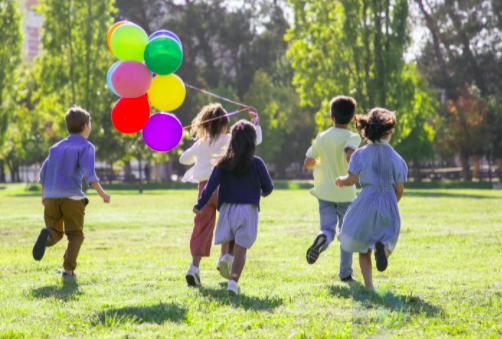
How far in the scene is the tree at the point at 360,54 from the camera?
2659 centimetres

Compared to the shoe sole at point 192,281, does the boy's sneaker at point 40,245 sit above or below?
above

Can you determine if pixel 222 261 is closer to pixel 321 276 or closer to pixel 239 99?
pixel 321 276

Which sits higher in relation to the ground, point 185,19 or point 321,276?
point 185,19

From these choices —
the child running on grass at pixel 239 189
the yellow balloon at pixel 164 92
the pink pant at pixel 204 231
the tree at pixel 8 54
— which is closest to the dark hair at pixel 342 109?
the child running on grass at pixel 239 189

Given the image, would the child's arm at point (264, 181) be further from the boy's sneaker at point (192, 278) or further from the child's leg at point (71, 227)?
the child's leg at point (71, 227)

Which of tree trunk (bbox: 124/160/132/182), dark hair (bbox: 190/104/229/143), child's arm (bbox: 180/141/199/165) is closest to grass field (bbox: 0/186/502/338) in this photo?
child's arm (bbox: 180/141/199/165)

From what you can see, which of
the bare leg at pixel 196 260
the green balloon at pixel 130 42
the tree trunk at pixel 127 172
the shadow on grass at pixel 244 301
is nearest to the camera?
the shadow on grass at pixel 244 301

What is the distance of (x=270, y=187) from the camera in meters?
5.18

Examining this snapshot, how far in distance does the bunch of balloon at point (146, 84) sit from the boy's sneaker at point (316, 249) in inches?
70.7

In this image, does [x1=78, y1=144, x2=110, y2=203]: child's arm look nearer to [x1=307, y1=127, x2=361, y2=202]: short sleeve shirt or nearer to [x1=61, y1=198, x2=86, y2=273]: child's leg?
[x1=61, y1=198, x2=86, y2=273]: child's leg

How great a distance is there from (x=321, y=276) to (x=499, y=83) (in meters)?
40.3

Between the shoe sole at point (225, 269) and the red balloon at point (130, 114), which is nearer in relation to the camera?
the shoe sole at point (225, 269)

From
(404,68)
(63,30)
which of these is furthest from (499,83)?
(63,30)

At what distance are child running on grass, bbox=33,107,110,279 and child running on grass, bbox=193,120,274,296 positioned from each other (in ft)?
4.67
